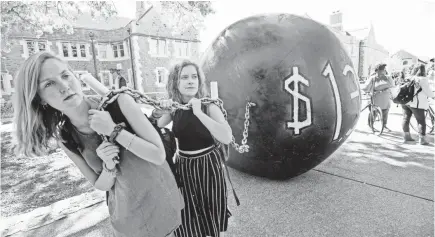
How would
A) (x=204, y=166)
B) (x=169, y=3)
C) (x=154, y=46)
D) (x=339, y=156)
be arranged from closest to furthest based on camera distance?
1. (x=204, y=166)
2. (x=339, y=156)
3. (x=169, y=3)
4. (x=154, y=46)

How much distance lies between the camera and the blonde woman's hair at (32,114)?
141 cm

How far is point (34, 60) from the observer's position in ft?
4.64

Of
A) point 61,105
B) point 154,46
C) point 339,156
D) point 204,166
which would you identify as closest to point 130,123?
point 61,105

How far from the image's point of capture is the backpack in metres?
6.06

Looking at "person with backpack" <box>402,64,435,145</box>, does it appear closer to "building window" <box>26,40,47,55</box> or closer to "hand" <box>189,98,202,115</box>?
"hand" <box>189,98,202,115</box>

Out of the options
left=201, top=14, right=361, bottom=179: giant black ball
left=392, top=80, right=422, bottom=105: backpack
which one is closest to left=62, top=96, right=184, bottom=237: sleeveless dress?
left=201, top=14, right=361, bottom=179: giant black ball

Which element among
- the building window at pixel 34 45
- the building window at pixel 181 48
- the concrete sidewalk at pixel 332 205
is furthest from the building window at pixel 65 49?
the concrete sidewalk at pixel 332 205

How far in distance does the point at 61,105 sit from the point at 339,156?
17.6 feet

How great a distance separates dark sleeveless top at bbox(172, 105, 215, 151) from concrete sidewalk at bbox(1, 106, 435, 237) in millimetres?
1285

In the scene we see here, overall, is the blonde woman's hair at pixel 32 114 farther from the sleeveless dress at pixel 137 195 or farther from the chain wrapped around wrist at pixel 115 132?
the chain wrapped around wrist at pixel 115 132

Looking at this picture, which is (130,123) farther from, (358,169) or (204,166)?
(358,169)

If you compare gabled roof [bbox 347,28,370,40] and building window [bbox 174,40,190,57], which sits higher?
gabled roof [bbox 347,28,370,40]

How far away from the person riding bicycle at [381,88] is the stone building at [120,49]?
65.5 ft

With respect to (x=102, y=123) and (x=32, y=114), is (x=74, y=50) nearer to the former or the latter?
(x=32, y=114)
